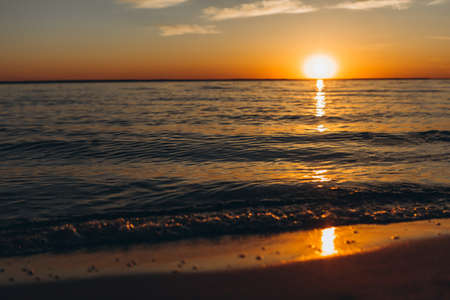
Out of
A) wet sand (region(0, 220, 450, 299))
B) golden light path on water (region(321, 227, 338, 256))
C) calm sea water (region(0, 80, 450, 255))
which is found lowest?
golden light path on water (region(321, 227, 338, 256))

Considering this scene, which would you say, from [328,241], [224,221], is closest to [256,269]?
[328,241]

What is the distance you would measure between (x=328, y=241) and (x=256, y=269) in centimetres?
166

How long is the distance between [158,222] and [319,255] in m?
3.19

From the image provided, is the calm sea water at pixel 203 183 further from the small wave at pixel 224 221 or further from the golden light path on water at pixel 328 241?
the golden light path on water at pixel 328 241

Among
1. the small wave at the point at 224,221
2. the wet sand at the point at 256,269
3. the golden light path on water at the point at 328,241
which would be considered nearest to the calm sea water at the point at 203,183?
the small wave at the point at 224,221

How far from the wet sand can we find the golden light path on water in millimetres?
16

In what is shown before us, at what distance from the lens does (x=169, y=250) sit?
5.36 meters

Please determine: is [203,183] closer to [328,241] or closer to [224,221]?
[224,221]

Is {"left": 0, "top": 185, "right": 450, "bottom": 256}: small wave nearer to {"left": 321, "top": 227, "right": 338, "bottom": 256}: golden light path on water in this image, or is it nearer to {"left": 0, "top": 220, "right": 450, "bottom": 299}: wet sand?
{"left": 321, "top": 227, "right": 338, "bottom": 256}: golden light path on water

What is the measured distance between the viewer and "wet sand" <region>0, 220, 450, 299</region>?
4.04 meters

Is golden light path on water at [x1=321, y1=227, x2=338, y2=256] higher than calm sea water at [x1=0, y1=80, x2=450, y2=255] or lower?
lower

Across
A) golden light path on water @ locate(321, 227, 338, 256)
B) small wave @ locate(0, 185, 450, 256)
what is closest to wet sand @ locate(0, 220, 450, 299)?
golden light path on water @ locate(321, 227, 338, 256)

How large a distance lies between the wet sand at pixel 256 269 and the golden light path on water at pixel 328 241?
0.6 inches

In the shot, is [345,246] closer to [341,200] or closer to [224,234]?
[224,234]
